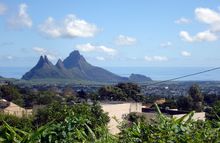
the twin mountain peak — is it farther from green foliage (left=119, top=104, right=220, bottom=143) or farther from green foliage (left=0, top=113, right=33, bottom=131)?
green foliage (left=119, top=104, right=220, bottom=143)

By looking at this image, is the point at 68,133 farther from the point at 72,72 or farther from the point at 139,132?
the point at 72,72

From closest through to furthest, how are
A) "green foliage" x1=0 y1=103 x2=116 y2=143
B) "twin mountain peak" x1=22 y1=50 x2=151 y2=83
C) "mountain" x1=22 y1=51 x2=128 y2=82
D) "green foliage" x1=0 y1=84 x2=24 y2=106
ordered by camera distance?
1. "green foliage" x1=0 y1=103 x2=116 y2=143
2. "green foliage" x1=0 y1=84 x2=24 y2=106
3. "twin mountain peak" x1=22 y1=50 x2=151 y2=83
4. "mountain" x1=22 y1=51 x2=128 y2=82

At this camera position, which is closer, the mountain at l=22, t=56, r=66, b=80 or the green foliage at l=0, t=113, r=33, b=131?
the green foliage at l=0, t=113, r=33, b=131

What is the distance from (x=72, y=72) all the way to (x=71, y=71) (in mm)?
521

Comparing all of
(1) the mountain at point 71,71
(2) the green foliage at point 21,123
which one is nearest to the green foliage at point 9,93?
(2) the green foliage at point 21,123

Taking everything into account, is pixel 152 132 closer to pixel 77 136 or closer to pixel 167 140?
pixel 167 140

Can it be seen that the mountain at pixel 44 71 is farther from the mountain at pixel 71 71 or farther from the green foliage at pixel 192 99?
the green foliage at pixel 192 99

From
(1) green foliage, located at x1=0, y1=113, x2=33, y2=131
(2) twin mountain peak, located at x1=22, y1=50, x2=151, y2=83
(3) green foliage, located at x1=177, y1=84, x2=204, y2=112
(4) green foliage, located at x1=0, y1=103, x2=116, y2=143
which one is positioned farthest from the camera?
(2) twin mountain peak, located at x1=22, y1=50, x2=151, y2=83

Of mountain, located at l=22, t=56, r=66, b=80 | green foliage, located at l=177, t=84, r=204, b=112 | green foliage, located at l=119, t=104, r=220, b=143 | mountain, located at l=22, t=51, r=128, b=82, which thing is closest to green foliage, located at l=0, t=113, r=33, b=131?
green foliage, located at l=119, t=104, r=220, b=143

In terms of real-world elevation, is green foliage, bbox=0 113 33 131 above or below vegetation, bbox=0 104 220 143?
below

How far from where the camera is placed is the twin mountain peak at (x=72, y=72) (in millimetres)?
142750

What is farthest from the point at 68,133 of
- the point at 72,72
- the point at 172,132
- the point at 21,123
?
the point at 72,72

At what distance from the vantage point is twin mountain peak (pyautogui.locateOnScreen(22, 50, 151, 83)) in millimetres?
142750

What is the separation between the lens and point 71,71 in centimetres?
15138
